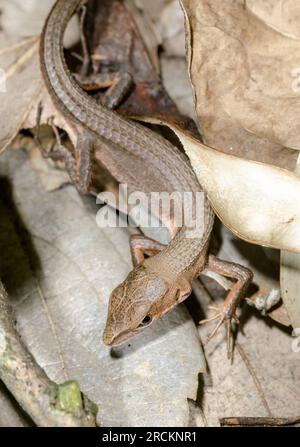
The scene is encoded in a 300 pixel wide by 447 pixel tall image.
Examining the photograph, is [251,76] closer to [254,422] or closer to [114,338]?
[114,338]

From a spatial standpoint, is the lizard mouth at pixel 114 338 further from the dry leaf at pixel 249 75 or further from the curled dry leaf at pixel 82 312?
the dry leaf at pixel 249 75

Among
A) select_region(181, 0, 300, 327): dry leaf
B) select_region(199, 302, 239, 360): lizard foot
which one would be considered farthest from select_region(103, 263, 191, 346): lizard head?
select_region(181, 0, 300, 327): dry leaf

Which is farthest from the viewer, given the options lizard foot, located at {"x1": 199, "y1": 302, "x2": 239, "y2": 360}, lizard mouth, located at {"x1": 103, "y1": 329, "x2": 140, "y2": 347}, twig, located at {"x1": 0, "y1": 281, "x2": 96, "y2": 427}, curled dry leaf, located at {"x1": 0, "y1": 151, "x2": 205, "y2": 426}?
lizard foot, located at {"x1": 199, "y1": 302, "x2": 239, "y2": 360}

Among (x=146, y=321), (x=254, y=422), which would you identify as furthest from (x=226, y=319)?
(x=254, y=422)

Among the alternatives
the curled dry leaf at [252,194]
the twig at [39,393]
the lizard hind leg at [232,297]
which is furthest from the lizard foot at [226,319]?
the twig at [39,393]

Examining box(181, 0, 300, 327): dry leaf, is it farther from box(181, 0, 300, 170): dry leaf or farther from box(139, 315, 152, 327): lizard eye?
box(139, 315, 152, 327): lizard eye

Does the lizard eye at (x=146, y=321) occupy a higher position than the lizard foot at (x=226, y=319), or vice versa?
the lizard eye at (x=146, y=321)
